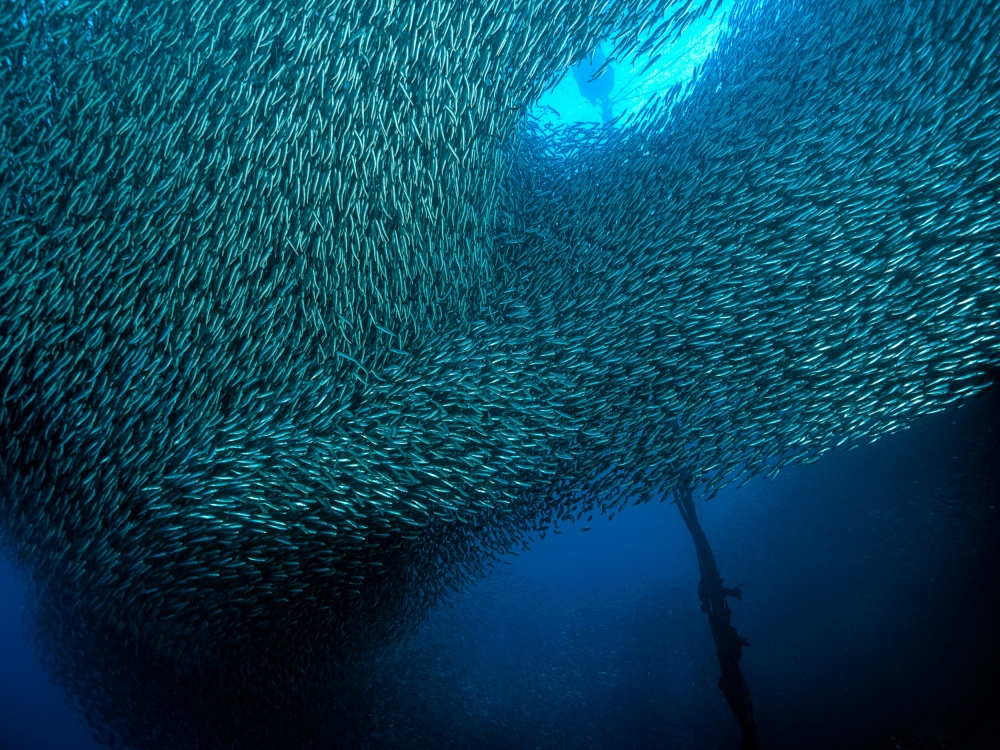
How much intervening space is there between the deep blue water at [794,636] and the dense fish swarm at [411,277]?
5134 mm

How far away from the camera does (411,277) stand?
15.8 feet

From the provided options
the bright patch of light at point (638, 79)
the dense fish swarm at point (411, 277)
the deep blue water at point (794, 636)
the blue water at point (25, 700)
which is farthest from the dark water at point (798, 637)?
the blue water at point (25, 700)

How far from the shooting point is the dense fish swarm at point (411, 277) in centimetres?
395

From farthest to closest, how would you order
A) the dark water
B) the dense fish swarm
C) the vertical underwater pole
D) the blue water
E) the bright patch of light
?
the blue water → the dark water → the vertical underwater pole → the bright patch of light → the dense fish swarm

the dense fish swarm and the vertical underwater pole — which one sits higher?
the dense fish swarm


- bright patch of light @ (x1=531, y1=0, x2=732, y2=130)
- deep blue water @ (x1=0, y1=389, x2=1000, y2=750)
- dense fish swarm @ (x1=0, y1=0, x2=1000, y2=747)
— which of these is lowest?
deep blue water @ (x1=0, y1=389, x2=1000, y2=750)

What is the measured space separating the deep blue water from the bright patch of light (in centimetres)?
696

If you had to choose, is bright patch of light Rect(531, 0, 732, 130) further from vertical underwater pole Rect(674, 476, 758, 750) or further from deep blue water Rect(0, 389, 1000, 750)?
deep blue water Rect(0, 389, 1000, 750)

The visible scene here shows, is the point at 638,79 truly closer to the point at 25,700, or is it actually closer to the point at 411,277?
the point at 411,277

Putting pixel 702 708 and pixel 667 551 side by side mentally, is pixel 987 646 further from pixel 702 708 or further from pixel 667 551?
pixel 667 551

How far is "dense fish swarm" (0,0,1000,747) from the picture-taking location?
395cm

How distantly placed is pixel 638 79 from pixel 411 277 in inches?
325

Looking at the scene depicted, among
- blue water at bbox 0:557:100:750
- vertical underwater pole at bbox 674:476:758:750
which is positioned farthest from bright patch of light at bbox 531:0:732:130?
blue water at bbox 0:557:100:750

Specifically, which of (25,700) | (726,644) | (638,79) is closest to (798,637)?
(726,644)
